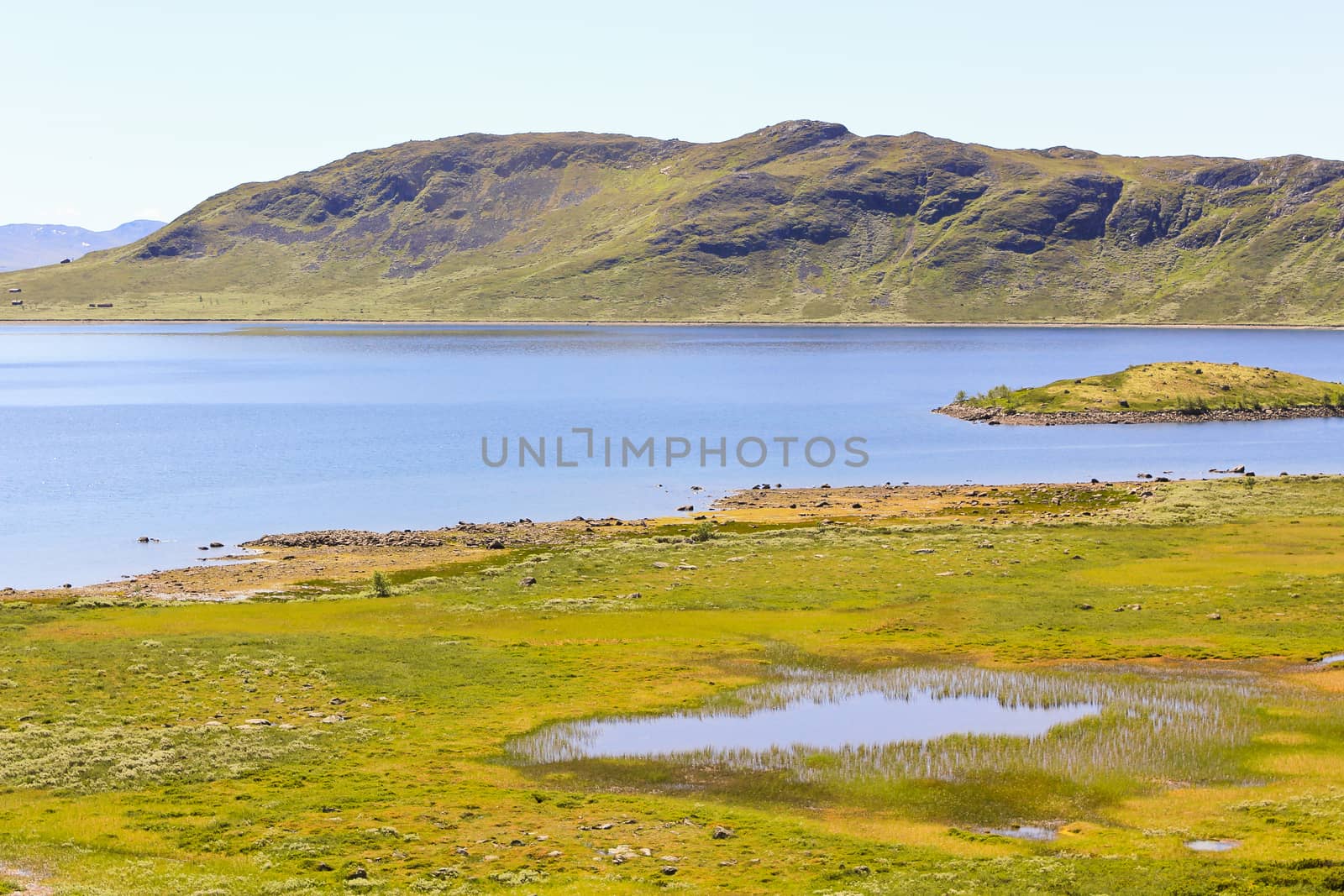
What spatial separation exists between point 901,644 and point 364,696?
18758mm

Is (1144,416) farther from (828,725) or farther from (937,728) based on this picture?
(828,725)

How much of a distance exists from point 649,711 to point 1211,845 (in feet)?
53.1

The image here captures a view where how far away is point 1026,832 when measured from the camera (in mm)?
27094

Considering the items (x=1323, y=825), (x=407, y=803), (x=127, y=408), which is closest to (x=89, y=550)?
(x=407, y=803)

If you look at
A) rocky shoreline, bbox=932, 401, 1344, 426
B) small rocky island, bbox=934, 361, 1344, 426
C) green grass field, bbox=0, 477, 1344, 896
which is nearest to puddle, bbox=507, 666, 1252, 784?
→ green grass field, bbox=0, 477, 1344, 896

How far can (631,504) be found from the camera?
86562 millimetres

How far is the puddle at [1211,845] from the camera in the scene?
1001 inches

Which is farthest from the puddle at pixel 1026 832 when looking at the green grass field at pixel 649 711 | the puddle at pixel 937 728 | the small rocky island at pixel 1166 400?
the small rocky island at pixel 1166 400

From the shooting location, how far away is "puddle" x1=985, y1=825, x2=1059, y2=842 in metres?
26.7

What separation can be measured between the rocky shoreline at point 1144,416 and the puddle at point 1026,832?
369ft

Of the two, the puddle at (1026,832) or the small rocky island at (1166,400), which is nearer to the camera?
the puddle at (1026,832)

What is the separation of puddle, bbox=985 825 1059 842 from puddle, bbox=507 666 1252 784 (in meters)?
3.78

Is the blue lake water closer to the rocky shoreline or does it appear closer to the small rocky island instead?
the rocky shoreline

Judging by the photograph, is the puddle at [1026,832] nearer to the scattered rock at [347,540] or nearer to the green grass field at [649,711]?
the green grass field at [649,711]
